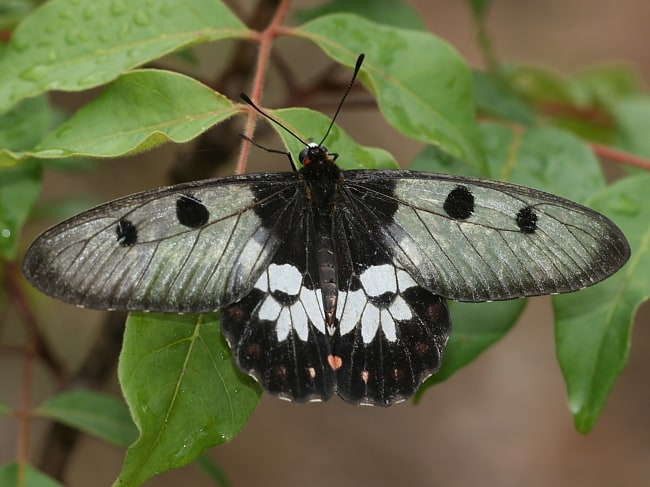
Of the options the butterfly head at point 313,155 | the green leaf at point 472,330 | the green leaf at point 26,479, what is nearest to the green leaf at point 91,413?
the green leaf at point 26,479

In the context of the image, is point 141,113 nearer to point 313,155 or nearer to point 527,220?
point 313,155

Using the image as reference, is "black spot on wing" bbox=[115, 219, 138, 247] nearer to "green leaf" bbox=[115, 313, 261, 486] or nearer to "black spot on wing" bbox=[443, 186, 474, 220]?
"green leaf" bbox=[115, 313, 261, 486]

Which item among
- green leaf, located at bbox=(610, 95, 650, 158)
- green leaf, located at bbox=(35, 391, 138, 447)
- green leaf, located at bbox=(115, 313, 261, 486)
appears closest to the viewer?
green leaf, located at bbox=(115, 313, 261, 486)

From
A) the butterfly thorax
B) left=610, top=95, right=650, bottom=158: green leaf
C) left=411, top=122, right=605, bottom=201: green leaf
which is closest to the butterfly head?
the butterfly thorax

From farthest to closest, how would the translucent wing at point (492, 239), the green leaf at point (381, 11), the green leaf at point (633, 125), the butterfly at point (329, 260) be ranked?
the green leaf at point (633, 125), the green leaf at point (381, 11), the translucent wing at point (492, 239), the butterfly at point (329, 260)

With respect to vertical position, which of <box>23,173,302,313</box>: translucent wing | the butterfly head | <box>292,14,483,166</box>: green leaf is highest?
<box>292,14,483,166</box>: green leaf

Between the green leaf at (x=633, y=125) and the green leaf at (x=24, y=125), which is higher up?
the green leaf at (x=633, y=125)

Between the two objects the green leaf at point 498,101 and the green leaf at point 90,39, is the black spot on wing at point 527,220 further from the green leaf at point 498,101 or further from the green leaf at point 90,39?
the green leaf at point 498,101
